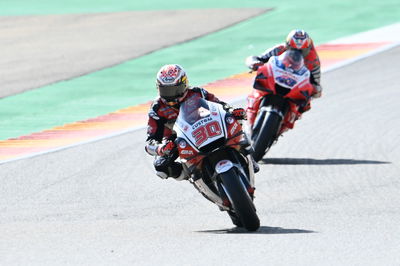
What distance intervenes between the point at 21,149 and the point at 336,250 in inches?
276

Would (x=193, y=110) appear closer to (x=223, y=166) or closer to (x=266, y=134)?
(x=223, y=166)

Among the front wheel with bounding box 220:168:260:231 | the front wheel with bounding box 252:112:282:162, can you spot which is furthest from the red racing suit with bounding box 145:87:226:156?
the front wheel with bounding box 252:112:282:162

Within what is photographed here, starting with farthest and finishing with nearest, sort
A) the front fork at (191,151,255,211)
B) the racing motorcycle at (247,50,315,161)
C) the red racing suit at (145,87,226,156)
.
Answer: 1. the racing motorcycle at (247,50,315,161)
2. the red racing suit at (145,87,226,156)
3. the front fork at (191,151,255,211)

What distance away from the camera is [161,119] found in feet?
32.0

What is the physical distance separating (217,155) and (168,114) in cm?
86

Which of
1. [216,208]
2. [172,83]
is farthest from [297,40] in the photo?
[172,83]

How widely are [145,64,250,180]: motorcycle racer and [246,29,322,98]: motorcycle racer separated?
3467mm

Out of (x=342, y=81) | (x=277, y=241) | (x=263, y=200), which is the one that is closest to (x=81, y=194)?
(x=263, y=200)

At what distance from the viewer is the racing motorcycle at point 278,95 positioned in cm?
1274

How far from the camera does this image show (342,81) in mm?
17812

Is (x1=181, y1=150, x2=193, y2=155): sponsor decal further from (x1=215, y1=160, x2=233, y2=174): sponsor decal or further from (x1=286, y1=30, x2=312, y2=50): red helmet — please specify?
(x1=286, y1=30, x2=312, y2=50): red helmet

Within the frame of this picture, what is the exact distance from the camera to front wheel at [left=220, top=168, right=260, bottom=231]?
8742mm

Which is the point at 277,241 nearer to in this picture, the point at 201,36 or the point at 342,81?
the point at 342,81

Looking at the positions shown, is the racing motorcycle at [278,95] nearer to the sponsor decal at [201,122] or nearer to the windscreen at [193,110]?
the windscreen at [193,110]
